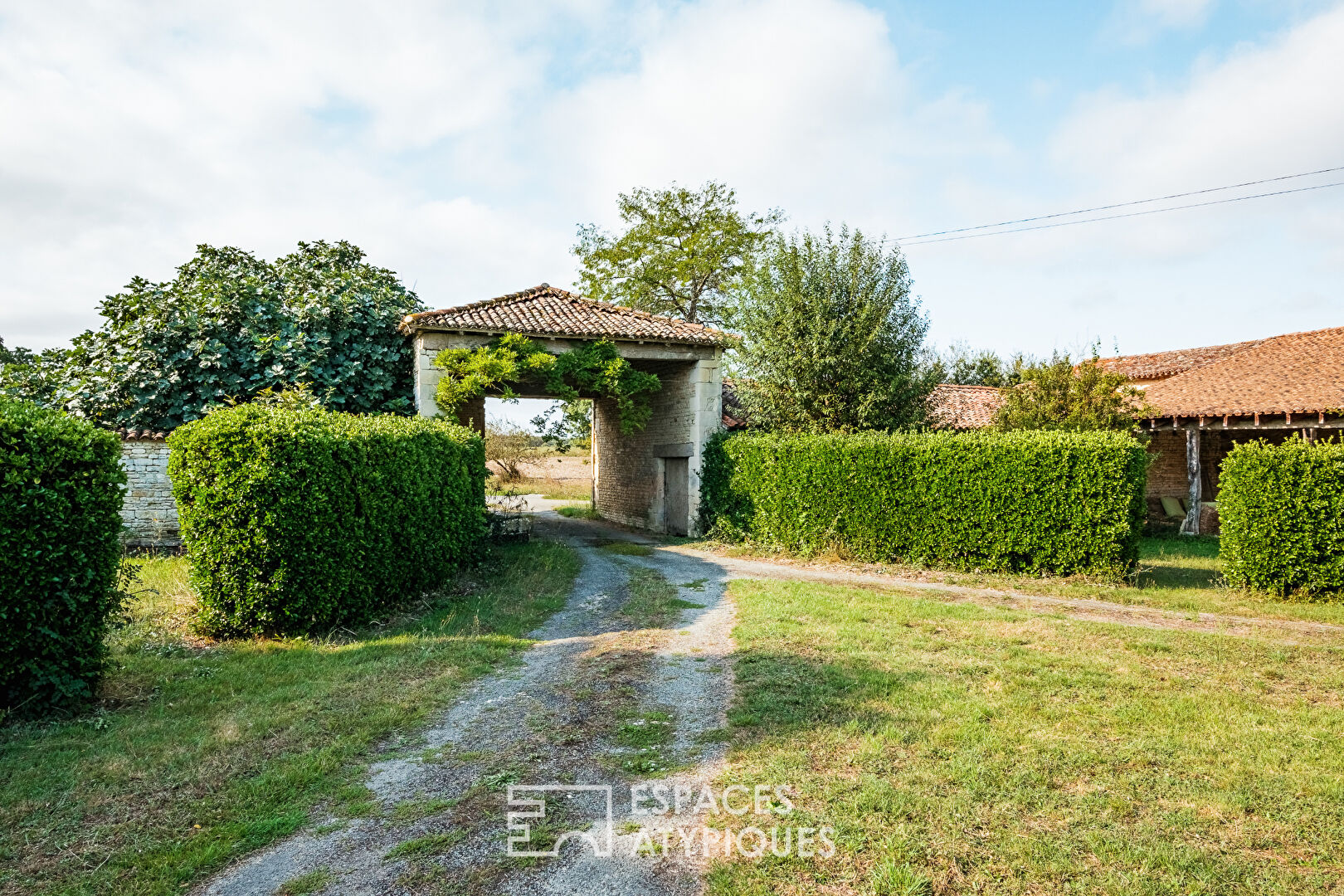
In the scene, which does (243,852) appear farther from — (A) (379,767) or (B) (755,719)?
(B) (755,719)

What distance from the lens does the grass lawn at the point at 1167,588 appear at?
9172 mm

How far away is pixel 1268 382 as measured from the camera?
59.1 feet

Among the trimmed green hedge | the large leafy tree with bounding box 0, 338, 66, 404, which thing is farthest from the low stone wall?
the trimmed green hedge

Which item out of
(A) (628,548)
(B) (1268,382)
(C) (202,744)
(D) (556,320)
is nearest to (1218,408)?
(B) (1268,382)

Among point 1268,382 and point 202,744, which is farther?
point 1268,382

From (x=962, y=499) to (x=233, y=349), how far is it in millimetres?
14532

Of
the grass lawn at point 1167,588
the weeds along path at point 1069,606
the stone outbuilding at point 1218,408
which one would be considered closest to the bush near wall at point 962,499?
the grass lawn at point 1167,588

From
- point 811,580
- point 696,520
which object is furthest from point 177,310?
point 811,580

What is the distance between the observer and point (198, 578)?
712 cm

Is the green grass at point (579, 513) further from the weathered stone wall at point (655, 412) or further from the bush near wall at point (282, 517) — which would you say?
the bush near wall at point (282, 517)

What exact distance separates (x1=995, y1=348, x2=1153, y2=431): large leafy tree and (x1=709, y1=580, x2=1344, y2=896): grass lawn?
7.38 meters

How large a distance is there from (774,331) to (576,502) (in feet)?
53.8

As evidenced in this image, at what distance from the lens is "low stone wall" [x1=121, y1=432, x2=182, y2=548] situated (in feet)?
45.3

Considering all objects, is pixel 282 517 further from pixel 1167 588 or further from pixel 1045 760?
pixel 1167 588
